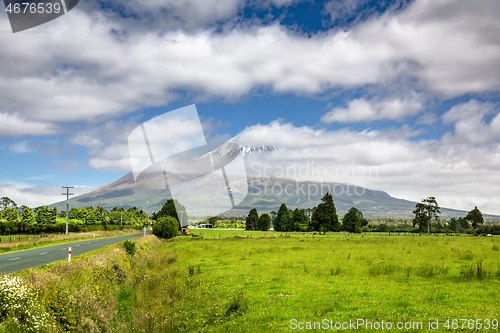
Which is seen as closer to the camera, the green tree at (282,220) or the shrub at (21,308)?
the shrub at (21,308)

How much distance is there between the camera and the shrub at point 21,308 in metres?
9.95

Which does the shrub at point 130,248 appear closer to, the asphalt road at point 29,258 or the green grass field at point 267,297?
the asphalt road at point 29,258

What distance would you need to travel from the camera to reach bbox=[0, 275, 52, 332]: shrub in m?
9.95

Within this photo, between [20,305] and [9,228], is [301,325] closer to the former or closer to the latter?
[20,305]

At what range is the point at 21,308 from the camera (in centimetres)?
1030

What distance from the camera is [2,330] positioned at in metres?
9.30

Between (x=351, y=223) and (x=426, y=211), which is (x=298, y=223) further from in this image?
(x=426, y=211)

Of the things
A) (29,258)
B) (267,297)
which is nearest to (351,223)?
(29,258)

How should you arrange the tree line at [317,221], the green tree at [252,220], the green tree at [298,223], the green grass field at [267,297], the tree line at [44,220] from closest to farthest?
1. the green grass field at [267,297]
2. the tree line at [44,220]
3. the tree line at [317,221]
4. the green tree at [298,223]
5. the green tree at [252,220]

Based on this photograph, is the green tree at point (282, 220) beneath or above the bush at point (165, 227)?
beneath


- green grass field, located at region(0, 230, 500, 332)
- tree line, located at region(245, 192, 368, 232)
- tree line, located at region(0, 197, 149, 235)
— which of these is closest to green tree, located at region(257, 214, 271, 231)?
tree line, located at region(245, 192, 368, 232)

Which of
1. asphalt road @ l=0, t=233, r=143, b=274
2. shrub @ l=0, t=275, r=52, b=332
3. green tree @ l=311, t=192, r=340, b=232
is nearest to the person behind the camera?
shrub @ l=0, t=275, r=52, b=332

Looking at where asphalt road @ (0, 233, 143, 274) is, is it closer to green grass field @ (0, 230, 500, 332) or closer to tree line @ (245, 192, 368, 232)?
green grass field @ (0, 230, 500, 332)

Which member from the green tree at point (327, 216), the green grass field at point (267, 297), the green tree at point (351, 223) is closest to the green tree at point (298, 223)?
the green tree at point (351, 223)
